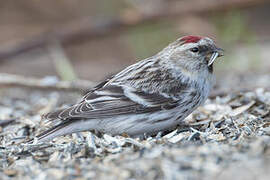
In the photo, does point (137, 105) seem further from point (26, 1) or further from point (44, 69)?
point (26, 1)

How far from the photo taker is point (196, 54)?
483cm

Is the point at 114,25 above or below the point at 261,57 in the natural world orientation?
above

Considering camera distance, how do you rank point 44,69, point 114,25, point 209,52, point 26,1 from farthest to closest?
point 26,1 < point 44,69 < point 114,25 < point 209,52

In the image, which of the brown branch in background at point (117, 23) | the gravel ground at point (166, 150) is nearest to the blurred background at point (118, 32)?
the brown branch in background at point (117, 23)

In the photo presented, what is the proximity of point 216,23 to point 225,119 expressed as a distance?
15.1ft

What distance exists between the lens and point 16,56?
9703mm

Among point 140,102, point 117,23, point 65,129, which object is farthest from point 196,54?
point 117,23

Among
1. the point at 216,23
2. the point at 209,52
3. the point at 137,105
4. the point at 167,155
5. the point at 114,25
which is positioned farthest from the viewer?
the point at 114,25

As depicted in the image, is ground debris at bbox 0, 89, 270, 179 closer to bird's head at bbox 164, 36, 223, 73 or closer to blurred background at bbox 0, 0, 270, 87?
bird's head at bbox 164, 36, 223, 73

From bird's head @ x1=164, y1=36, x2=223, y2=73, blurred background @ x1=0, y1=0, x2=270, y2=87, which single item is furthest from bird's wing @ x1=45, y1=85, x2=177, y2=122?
blurred background @ x1=0, y1=0, x2=270, y2=87

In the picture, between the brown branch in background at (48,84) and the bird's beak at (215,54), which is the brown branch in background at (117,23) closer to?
the brown branch in background at (48,84)

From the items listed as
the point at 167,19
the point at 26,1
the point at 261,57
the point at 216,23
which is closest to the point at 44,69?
the point at 26,1

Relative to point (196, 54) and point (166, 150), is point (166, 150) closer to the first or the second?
point (166, 150)

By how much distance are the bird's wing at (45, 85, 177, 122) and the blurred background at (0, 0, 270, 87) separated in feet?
10.9
